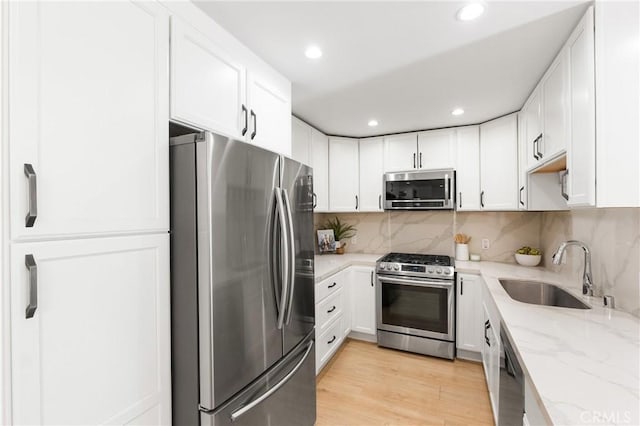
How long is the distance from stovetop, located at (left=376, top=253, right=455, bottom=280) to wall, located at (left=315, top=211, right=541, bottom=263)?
0.29 metres

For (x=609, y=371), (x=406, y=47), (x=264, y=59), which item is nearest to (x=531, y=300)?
(x=609, y=371)

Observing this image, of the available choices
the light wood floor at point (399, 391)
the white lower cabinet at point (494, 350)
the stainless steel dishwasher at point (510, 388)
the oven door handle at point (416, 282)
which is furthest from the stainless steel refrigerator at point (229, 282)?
Answer: the oven door handle at point (416, 282)

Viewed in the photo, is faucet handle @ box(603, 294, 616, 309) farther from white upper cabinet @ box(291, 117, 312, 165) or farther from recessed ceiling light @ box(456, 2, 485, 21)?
white upper cabinet @ box(291, 117, 312, 165)

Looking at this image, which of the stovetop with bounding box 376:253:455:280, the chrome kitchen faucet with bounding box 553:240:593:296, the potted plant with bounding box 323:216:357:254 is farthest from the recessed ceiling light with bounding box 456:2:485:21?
the potted plant with bounding box 323:216:357:254

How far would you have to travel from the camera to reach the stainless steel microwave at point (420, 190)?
3094mm

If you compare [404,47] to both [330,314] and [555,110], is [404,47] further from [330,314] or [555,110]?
[330,314]

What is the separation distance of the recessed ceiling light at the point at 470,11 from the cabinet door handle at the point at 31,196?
5.58ft

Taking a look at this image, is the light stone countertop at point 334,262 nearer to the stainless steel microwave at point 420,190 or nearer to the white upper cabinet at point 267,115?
the stainless steel microwave at point 420,190

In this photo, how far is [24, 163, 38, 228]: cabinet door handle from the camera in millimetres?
762

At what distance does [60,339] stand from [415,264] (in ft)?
8.95

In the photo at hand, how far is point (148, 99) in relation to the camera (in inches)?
43.6

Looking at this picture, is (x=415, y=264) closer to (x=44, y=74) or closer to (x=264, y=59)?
(x=264, y=59)

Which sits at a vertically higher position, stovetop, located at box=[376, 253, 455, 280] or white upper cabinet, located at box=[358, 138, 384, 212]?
white upper cabinet, located at box=[358, 138, 384, 212]

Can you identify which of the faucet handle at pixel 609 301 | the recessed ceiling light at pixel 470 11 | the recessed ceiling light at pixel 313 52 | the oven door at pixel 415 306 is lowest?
the oven door at pixel 415 306
